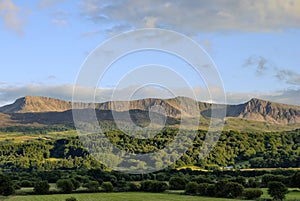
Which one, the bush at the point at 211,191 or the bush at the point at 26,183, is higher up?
the bush at the point at 211,191

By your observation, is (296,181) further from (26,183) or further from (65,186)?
(26,183)

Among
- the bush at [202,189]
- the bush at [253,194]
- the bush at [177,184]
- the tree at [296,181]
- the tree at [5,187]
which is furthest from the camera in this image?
the bush at [177,184]

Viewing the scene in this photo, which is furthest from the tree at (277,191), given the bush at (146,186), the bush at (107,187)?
the bush at (107,187)

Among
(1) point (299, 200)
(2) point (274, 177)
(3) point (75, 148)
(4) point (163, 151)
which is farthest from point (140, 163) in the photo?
(3) point (75, 148)

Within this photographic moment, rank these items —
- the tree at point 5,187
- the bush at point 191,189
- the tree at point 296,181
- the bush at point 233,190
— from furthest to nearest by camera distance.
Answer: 1. the bush at point 191,189
2. the tree at point 296,181
3. the tree at point 5,187
4. the bush at point 233,190

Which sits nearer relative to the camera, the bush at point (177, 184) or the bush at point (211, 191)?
the bush at point (211, 191)

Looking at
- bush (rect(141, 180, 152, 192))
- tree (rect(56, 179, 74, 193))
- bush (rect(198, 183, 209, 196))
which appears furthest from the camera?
bush (rect(141, 180, 152, 192))

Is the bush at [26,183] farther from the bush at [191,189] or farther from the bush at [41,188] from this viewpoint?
the bush at [191,189]

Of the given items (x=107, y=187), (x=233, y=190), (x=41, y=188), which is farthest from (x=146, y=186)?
(x=233, y=190)

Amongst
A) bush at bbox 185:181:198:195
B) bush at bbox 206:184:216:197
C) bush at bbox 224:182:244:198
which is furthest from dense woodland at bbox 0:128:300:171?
bush at bbox 224:182:244:198

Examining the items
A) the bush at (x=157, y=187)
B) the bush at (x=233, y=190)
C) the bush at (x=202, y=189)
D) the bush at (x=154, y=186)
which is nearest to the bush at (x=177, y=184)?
the bush at (x=154, y=186)

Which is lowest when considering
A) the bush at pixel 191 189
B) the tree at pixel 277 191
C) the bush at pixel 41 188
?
the bush at pixel 41 188

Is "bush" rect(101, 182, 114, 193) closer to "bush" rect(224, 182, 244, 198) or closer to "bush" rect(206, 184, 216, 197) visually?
"bush" rect(206, 184, 216, 197)

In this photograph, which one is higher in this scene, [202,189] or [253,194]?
[253,194]
